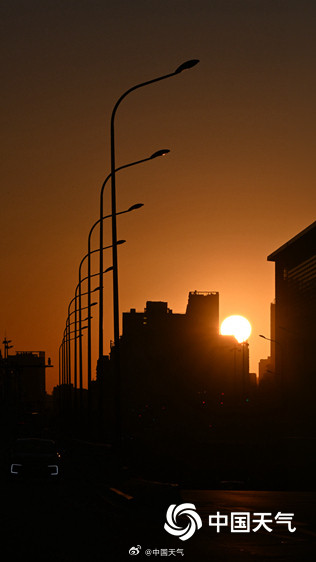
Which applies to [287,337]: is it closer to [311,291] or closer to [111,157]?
[311,291]

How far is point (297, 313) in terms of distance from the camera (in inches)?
5551

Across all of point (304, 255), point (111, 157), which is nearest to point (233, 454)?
point (111, 157)

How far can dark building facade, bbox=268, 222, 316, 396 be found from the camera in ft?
435

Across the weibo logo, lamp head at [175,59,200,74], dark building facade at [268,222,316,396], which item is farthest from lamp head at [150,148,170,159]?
dark building facade at [268,222,316,396]

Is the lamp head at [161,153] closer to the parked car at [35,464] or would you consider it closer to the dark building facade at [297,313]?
the parked car at [35,464]

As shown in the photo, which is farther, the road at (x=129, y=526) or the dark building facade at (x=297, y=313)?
the dark building facade at (x=297, y=313)

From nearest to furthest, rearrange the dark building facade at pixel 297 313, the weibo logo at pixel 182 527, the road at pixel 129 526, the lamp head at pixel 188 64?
the road at pixel 129 526
the weibo logo at pixel 182 527
the lamp head at pixel 188 64
the dark building facade at pixel 297 313

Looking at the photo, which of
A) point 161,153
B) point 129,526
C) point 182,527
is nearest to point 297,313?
point 161,153

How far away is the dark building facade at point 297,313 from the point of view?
132625mm

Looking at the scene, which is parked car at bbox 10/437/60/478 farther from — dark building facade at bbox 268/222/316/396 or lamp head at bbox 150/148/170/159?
dark building facade at bbox 268/222/316/396

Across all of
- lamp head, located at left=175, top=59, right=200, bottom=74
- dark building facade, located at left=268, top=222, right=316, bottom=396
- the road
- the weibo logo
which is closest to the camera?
the road

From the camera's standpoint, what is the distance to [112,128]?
42.3 m

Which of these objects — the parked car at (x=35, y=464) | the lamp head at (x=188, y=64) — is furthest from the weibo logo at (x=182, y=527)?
the lamp head at (x=188, y=64)

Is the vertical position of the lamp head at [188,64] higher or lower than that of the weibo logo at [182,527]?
higher
